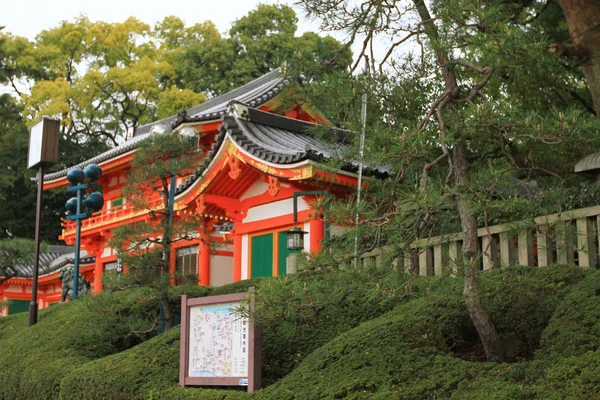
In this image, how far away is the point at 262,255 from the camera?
15.5 m

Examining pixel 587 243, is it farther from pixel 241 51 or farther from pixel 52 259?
pixel 241 51

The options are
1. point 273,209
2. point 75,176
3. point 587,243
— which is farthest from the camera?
point 75,176

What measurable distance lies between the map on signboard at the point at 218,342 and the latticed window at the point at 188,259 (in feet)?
36.0

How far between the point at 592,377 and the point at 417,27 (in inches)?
140

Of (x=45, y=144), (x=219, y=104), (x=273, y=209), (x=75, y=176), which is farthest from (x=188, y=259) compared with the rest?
(x=219, y=104)

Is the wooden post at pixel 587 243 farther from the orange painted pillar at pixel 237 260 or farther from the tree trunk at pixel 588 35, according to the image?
the orange painted pillar at pixel 237 260

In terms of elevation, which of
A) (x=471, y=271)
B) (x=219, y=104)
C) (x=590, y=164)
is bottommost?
(x=471, y=271)

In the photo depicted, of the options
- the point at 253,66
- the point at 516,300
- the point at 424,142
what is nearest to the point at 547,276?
the point at 516,300

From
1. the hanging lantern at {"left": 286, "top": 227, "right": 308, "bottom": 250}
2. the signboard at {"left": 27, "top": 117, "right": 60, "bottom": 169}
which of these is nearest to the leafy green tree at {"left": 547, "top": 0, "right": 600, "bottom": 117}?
the hanging lantern at {"left": 286, "top": 227, "right": 308, "bottom": 250}

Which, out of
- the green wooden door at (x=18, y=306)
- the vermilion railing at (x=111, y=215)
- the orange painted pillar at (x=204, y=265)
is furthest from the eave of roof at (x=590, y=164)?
the green wooden door at (x=18, y=306)

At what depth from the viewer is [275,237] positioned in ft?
49.8

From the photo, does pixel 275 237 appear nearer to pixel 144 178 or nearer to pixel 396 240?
pixel 144 178

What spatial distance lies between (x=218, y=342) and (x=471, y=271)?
12.1 feet

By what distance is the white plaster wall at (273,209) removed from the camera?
14.4 m
